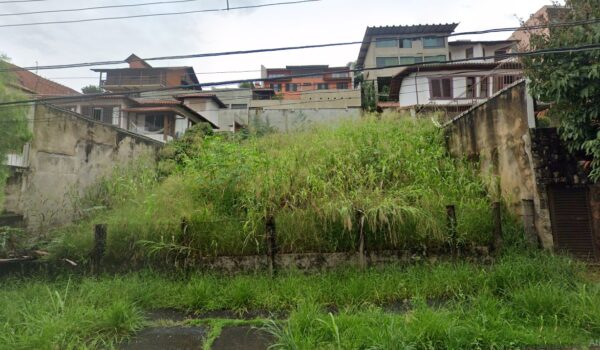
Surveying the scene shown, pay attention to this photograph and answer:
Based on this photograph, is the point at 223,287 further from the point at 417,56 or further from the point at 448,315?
the point at 417,56

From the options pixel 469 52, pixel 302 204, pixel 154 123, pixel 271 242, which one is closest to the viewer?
pixel 271 242

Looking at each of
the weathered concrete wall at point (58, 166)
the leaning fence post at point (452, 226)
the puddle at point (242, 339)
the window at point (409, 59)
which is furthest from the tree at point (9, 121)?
the window at point (409, 59)

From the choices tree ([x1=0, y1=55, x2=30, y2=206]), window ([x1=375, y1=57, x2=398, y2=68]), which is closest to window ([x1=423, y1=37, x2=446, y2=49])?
window ([x1=375, y1=57, x2=398, y2=68])

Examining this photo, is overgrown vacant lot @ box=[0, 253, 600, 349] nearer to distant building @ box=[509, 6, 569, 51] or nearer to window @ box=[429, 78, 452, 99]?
distant building @ box=[509, 6, 569, 51]

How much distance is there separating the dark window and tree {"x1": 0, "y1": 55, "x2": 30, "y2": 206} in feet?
49.0

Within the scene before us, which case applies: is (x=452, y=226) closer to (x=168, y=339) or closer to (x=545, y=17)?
(x=545, y=17)

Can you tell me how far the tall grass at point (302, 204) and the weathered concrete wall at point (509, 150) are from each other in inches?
18.5

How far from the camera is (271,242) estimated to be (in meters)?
4.86

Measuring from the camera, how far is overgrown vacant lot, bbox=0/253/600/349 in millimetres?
3172

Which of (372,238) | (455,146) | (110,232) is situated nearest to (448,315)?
(372,238)

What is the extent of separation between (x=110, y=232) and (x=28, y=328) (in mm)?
2026

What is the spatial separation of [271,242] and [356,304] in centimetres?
156

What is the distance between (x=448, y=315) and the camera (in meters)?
3.51

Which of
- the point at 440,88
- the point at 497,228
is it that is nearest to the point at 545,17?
the point at 497,228
